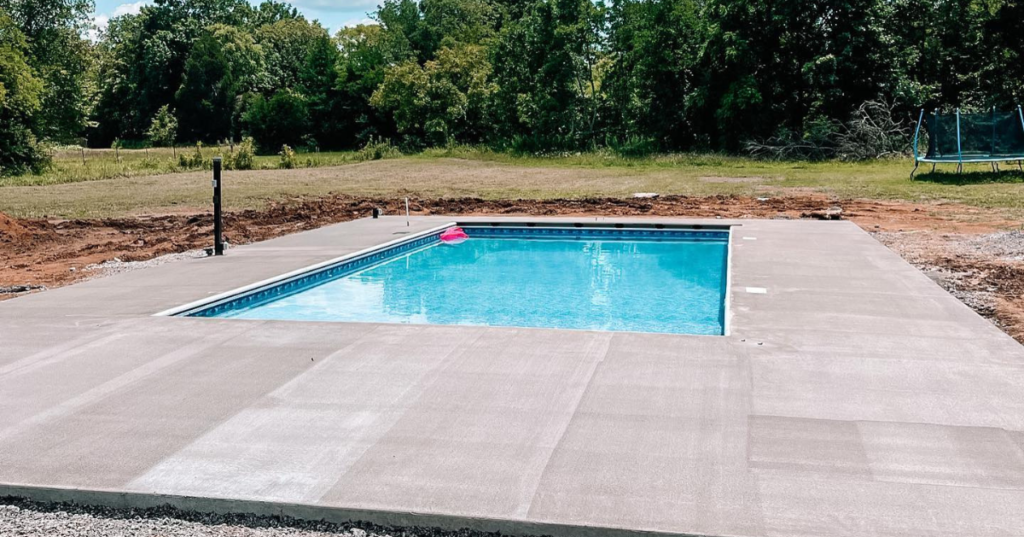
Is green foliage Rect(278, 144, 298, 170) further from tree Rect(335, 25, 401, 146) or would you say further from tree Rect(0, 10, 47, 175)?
tree Rect(335, 25, 401, 146)

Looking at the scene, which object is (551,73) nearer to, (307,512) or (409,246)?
(409,246)

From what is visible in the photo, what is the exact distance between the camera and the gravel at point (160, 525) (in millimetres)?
2926

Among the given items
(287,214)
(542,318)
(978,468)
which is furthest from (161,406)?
(287,214)

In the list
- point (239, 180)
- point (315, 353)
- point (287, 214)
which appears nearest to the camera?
point (315, 353)

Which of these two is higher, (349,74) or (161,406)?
(349,74)

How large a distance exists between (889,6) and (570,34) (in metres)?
10.4

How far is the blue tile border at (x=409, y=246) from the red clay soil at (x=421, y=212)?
1924 millimetres

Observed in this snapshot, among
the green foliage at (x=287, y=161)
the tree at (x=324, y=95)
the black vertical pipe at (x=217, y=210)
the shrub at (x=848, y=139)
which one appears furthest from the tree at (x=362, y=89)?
the black vertical pipe at (x=217, y=210)

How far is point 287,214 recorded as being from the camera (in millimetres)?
14078

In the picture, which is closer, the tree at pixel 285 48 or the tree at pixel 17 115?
the tree at pixel 17 115

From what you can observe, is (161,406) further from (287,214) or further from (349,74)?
(349,74)

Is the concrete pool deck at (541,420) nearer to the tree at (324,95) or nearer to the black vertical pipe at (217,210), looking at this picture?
the black vertical pipe at (217,210)

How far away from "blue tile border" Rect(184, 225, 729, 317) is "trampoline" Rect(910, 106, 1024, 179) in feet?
29.7

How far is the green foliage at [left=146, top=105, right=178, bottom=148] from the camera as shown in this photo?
4612 centimetres
